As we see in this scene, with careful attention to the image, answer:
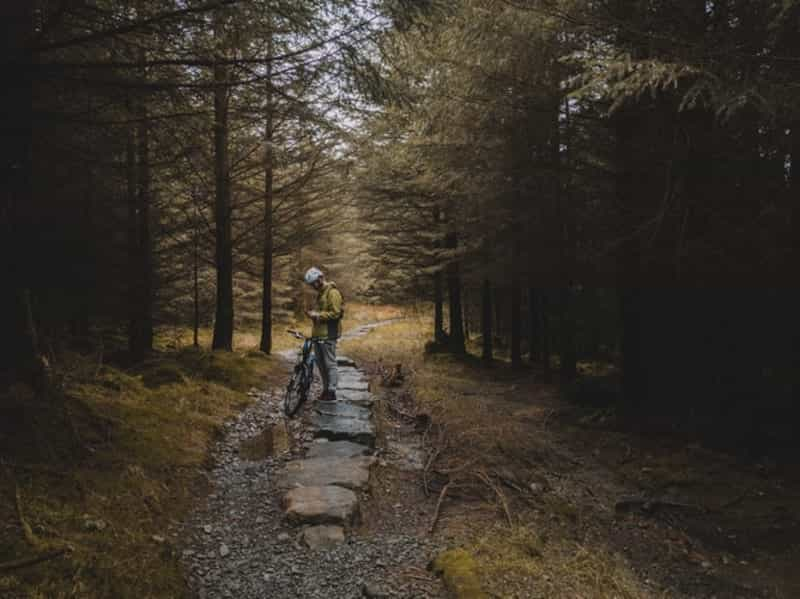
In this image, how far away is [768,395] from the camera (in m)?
7.19

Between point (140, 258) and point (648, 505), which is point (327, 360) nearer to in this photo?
point (140, 258)

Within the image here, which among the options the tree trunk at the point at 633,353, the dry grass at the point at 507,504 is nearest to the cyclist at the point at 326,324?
the dry grass at the point at 507,504

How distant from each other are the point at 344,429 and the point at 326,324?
200cm

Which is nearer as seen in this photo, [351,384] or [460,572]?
[460,572]

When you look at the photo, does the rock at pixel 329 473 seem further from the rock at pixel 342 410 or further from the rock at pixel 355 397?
the rock at pixel 355 397

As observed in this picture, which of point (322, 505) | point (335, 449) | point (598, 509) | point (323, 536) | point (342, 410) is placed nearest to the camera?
point (323, 536)

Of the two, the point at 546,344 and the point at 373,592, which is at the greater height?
the point at 546,344

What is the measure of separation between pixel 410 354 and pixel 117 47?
1466 centimetres

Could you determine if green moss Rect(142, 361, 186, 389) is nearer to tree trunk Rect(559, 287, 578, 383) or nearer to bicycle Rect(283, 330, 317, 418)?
bicycle Rect(283, 330, 317, 418)

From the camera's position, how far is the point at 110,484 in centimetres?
437

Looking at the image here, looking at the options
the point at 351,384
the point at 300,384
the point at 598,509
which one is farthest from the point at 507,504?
the point at 351,384

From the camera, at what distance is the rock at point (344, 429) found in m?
6.79

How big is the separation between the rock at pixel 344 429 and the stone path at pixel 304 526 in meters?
0.02

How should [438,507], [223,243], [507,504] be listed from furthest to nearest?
[223,243], [507,504], [438,507]
